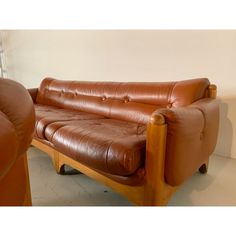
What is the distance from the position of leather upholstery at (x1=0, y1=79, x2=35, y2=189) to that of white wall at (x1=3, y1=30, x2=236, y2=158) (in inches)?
69.9

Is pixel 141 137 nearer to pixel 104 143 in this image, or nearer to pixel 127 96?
pixel 104 143

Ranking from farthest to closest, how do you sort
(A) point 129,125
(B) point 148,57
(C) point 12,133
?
1. (B) point 148,57
2. (A) point 129,125
3. (C) point 12,133

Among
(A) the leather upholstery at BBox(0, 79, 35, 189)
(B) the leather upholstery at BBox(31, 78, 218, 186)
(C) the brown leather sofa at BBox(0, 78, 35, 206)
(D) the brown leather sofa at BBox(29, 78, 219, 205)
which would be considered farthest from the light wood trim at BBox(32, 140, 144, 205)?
(A) the leather upholstery at BBox(0, 79, 35, 189)

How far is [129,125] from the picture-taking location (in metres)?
1.79

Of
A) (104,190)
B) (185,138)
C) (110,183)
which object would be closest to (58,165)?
(104,190)

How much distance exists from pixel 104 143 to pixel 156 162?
32 centimetres

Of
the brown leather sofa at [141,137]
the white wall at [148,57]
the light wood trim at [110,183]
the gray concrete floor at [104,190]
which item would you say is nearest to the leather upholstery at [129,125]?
the brown leather sofa at [141,137]

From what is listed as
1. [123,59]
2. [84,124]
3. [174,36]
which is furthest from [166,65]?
[84,124]

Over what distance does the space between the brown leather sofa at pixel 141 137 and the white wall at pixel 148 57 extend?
0.49 meters

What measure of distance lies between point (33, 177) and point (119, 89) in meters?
1.06

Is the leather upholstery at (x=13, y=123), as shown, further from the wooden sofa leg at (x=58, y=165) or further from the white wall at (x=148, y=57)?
the white wall at (x=148, y=57)

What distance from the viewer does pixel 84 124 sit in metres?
1.75

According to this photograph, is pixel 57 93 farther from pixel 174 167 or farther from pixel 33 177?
pixel 174 167

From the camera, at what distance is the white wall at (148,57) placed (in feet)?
6.75
